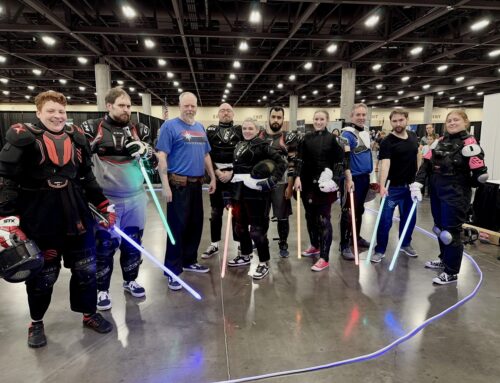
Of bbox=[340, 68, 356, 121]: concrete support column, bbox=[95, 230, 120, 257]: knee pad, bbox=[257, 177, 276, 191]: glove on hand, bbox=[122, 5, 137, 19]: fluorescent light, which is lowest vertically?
bbox=[95, 230, 120, 257]: knee pad

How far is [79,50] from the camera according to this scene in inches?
461

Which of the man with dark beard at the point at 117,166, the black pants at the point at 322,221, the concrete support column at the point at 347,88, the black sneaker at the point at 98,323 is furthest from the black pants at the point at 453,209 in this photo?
the concrete support column at the point at 347,88

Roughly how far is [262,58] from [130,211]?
10.5 meters

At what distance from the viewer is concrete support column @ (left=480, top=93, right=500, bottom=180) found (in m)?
6.75

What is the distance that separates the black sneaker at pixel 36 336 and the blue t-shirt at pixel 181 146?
154cm

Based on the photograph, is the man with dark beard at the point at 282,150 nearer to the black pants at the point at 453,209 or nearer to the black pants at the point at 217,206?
the black pants at the point at 217,206

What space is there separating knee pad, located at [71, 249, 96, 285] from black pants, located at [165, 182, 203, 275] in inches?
33.5

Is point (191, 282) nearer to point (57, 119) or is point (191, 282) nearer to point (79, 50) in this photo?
point (57, 119)

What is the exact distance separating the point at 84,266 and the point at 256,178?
5.38ft

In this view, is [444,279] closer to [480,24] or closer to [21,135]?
[21,135]

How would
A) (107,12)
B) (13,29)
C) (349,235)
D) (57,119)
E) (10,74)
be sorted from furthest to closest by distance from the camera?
(10,74) < (107,12) < (13,29) < (349,235) < (57,119)

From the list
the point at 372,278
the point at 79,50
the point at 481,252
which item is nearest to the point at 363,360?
the point at 372,278

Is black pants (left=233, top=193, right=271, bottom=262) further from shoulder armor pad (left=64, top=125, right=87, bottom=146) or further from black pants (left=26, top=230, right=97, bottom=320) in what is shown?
shoulder armor pad (left=64, top=125, right=87, bottom=146)

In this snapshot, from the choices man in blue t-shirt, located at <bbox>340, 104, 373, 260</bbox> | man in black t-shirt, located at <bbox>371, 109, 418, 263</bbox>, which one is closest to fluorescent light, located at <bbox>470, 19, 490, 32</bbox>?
man in black t-shirt, located at <bbox>371, 109, 418, 263</bbox>
